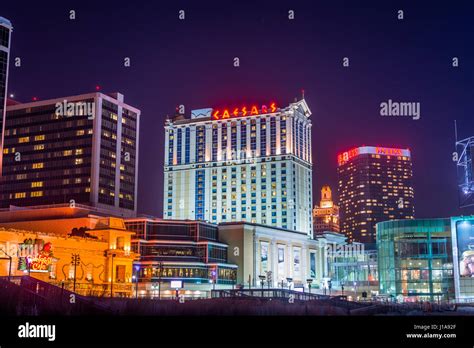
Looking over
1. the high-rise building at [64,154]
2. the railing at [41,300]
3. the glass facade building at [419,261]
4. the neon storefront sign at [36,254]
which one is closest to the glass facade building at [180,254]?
the glass facade building at [419,261]

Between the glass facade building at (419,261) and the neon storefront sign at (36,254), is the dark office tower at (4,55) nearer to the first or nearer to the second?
the neon storefront sign at (36,254)

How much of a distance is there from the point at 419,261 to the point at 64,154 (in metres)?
106

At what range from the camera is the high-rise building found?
182 meters

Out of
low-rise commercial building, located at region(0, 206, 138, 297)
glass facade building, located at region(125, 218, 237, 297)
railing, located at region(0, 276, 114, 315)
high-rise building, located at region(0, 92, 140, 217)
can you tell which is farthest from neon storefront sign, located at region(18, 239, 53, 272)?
high-rise building, located at region(0, 92, 140, 217)

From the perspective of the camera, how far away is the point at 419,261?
11931 cm

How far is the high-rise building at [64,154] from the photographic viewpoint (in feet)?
596

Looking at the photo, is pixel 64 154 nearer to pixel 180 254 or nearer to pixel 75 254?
pixel 180 254

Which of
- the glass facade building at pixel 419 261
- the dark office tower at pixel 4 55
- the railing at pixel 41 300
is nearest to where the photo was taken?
the railing at pixel 41 300

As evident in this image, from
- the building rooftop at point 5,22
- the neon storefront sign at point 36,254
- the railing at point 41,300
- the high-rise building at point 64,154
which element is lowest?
the railing at point 41,300

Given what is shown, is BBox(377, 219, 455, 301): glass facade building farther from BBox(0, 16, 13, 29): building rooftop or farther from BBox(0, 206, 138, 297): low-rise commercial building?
BBox(0, 16, 13, 29): building rooftop

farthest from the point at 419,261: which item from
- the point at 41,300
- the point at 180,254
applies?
the point at 41,300

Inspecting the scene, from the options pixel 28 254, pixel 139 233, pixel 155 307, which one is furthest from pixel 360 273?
pixel 155 307

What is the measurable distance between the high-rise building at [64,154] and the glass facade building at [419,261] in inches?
3307

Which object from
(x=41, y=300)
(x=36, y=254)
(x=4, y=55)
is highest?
(x=4, y=55)
